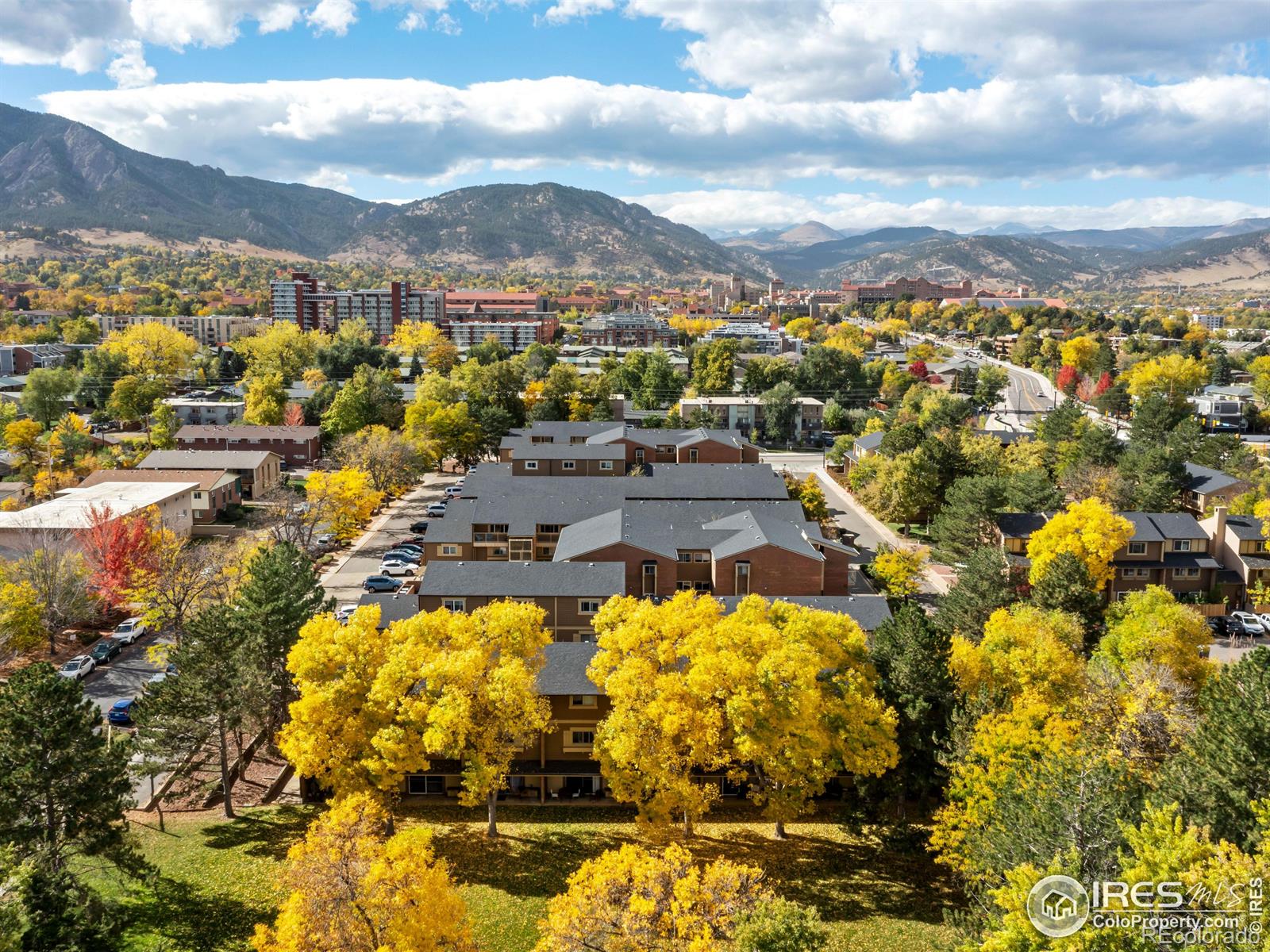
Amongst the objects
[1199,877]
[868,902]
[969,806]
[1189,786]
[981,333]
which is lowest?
[868,902]

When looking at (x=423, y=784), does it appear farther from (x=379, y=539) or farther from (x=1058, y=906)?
(x=379, y=539)

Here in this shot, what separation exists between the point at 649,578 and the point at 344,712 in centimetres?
1897

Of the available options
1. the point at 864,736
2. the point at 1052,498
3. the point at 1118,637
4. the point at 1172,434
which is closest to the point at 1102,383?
the point at 1172,434

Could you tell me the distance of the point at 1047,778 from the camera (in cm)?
1894

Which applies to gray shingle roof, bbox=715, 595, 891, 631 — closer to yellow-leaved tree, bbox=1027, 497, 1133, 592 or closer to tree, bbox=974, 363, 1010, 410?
yellow-leaved tree, bbox=1027, 497, 1133, 592

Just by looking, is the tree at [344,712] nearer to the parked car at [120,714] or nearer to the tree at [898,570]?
the parked car at [120,714]

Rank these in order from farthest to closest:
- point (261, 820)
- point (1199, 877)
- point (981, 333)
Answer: point (981, 333) → point (261, 820) → point (1199, 877)

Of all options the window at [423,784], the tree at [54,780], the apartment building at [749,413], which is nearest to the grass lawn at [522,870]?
the window at [423,784]

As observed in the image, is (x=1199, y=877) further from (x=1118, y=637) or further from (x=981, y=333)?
(x=981, y=333)

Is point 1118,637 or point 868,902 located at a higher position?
point 1118,637

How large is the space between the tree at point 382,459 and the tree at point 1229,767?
1935 inches

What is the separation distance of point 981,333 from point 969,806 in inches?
6514

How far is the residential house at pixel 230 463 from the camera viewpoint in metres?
61.7

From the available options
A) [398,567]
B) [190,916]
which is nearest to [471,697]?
[190,916]
